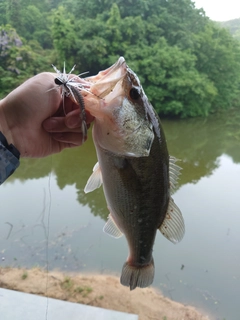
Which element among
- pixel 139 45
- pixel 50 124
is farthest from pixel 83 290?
pixel 139 45

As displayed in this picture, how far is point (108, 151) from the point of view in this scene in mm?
796

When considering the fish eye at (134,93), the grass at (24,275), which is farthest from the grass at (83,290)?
the fish eye at (134,93)

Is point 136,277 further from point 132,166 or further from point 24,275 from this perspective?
point 24,275

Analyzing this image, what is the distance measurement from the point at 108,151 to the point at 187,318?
200cm

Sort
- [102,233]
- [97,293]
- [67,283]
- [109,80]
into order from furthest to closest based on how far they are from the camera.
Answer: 1. [102,233]
2. [67,283]
3. [97,293]
4. [109,80]

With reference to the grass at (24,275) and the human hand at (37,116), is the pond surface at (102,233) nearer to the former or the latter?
the grass at (24,275)

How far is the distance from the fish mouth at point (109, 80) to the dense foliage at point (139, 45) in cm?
355

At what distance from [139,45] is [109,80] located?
5.17m

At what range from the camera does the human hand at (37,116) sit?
845 millimetres

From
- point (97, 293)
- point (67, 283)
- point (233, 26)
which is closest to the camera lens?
point (97, 293)

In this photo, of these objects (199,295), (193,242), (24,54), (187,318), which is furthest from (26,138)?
(24,54)

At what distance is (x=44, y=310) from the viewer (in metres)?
1.94

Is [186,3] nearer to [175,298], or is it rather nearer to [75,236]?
[75,236]

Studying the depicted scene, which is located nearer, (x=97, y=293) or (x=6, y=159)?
(x=6, y=159)
